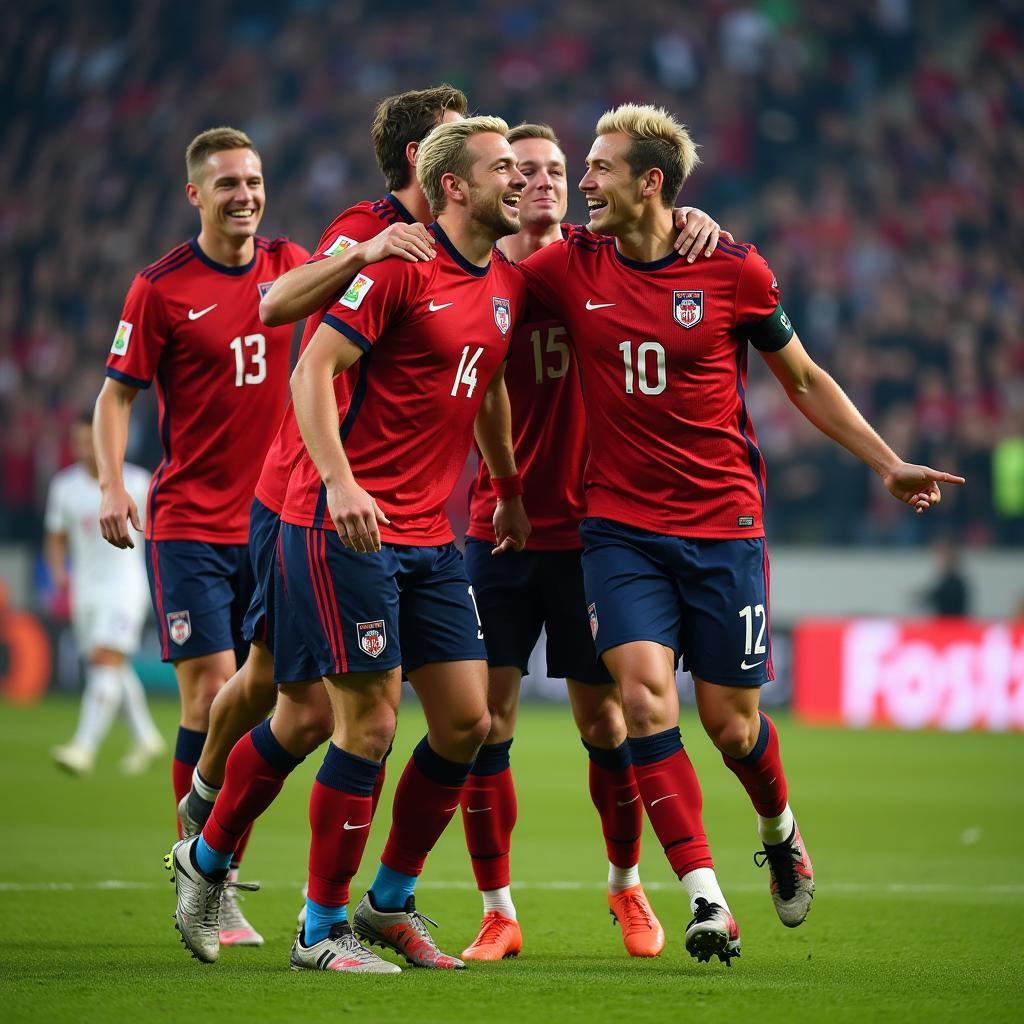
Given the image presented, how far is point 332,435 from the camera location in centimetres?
486

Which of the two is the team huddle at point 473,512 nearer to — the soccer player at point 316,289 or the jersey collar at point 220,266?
the soccer player at point 316,289

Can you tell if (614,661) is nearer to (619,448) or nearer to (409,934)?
(619,448)

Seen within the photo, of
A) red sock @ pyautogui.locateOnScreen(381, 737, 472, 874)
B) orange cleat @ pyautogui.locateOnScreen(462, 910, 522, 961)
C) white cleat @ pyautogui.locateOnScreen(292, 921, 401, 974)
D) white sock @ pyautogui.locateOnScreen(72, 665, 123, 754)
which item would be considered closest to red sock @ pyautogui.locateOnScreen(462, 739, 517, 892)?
orange cleat @ pyautogui.locateOnScreen(462, 910, 522, 961)

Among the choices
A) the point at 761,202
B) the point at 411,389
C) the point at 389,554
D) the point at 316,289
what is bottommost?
the point at 389,554

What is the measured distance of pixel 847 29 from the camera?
22.2 m

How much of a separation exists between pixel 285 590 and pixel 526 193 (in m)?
1.88

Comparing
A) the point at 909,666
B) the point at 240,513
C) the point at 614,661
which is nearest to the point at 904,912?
the point at 614,661

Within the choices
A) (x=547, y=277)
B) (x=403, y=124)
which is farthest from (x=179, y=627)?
(x=403, y=124)

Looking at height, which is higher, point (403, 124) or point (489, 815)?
point (403, 124)

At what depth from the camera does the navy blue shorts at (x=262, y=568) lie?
5.34 m

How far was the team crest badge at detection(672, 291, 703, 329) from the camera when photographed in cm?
538

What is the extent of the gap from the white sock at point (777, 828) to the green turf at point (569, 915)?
14.4 inches

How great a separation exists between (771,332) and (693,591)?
87 cm

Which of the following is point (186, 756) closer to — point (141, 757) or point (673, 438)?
point (673, 438)
